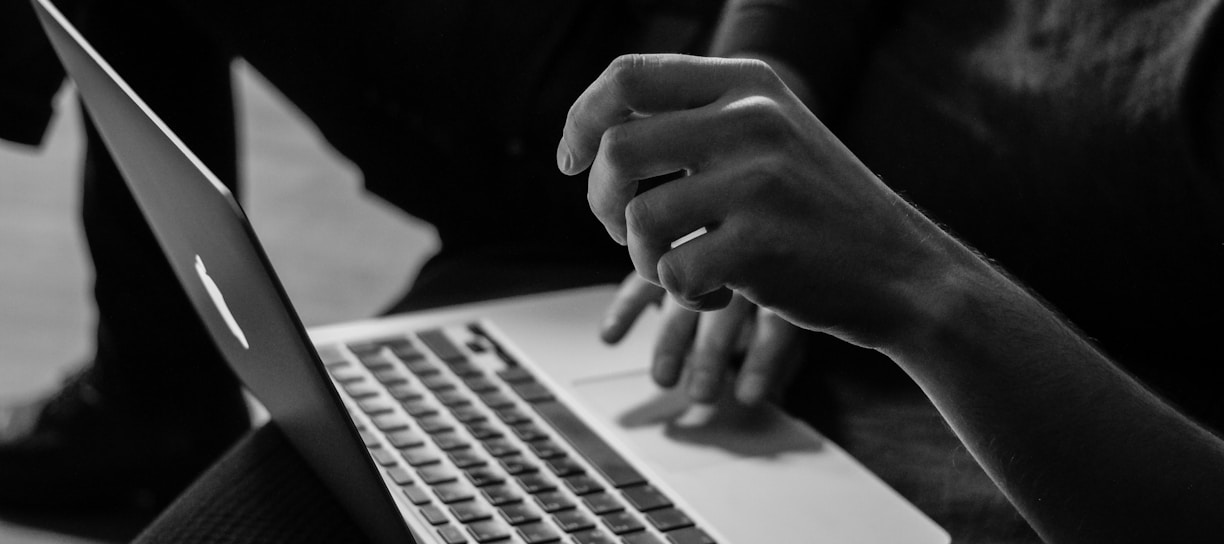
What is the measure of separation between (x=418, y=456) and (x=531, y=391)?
0.09 metres

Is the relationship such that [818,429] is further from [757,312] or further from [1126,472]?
[1126,472]

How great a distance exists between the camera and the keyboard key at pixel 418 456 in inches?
25.0

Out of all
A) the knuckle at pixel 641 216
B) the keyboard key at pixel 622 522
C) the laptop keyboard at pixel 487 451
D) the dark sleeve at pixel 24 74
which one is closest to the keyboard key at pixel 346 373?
the laptop keyboard at pixel 487 451

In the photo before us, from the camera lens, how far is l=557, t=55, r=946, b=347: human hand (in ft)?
1.51

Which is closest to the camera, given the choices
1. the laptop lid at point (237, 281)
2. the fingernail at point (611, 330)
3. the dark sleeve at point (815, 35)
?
the laptop lid at point (237, 281)

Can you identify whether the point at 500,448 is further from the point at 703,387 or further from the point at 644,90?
the point at 644,90

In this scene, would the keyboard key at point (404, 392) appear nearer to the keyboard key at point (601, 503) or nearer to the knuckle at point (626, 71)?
the keyboard key at point (601, 503)

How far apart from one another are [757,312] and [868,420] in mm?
103

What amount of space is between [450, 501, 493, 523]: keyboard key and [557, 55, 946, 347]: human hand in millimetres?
168

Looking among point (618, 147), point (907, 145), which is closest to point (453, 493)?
point (618, 147)

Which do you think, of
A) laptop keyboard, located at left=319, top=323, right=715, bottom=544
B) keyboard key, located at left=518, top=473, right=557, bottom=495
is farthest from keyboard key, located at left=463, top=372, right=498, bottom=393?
keyboard key, located at left=518, top=473, right=557, bottom=495

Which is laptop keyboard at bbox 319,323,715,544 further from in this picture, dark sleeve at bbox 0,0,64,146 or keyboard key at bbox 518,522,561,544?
dark sleeve at bbox 0,0,64,146

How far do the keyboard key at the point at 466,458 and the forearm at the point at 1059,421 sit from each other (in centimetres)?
24

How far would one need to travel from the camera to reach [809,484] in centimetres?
64
